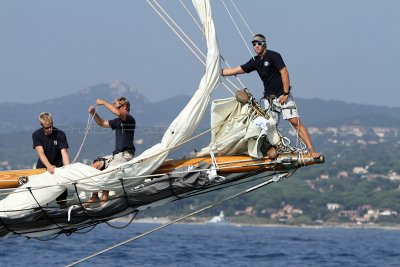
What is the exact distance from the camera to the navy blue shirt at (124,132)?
14242mm

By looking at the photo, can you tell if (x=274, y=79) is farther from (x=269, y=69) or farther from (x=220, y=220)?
(x=220, y=220)

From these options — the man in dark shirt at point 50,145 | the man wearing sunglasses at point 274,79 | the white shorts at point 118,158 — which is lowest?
the white shorts at point 118,158

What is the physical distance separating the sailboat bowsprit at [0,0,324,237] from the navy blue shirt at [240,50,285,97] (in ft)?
1.64

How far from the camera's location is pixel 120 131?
565 inches

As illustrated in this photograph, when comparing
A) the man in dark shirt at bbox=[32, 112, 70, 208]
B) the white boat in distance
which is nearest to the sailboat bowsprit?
the man in dark shirt at bbox=[32, 112, 70, 208]

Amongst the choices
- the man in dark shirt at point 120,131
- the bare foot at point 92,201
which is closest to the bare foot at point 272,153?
the man in dark shirt at point 120,131

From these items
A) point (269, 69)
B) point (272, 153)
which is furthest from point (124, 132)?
point (269, 69)

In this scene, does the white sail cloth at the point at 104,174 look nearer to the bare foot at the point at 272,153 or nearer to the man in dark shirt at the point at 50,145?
the man in dark shirt at the point at 50,145

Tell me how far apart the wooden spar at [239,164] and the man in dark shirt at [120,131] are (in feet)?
1.48

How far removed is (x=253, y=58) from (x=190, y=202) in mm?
130624

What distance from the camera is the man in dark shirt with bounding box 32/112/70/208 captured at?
13938 millimetres

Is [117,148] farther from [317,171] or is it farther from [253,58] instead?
[317,171]

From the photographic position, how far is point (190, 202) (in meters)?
145

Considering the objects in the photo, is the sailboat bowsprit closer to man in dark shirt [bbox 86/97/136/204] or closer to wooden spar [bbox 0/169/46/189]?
wooden spar [bbox 0/169/46/189]
